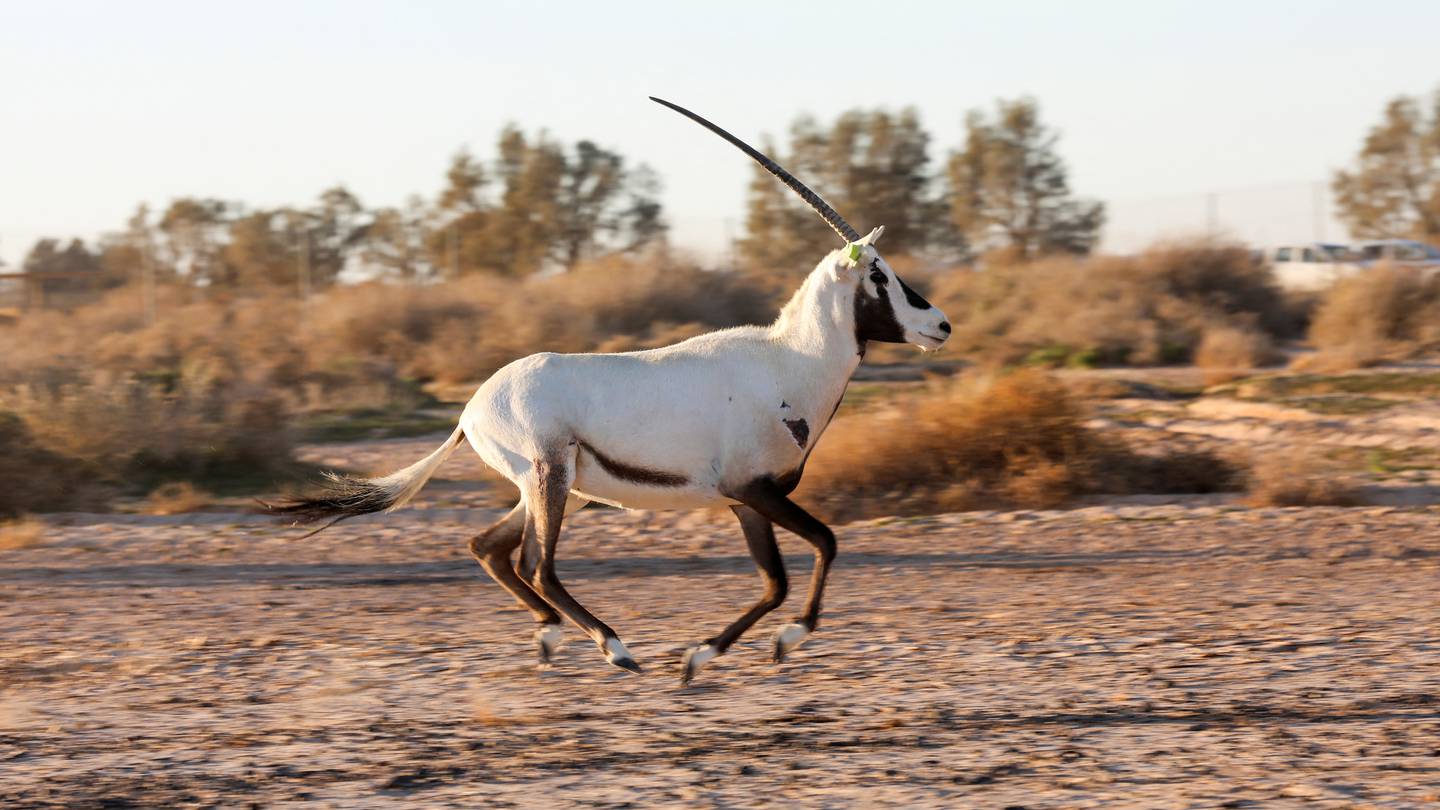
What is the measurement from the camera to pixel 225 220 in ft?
182

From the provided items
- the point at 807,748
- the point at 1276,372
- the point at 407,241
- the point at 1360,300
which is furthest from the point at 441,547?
the point at 407,241

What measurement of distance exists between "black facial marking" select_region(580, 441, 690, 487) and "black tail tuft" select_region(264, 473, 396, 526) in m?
1.24

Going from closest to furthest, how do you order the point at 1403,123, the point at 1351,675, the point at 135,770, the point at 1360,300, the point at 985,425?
the point at 135,770 → the point at 1351,675 → the point at 985,425 → the point at 1360,300 → the point at 1403,123

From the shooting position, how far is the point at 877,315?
7.84 meters

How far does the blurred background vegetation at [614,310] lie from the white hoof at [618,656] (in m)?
7.97

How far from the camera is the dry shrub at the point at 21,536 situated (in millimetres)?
13625

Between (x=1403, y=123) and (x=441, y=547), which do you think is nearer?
(x=441, y=547)

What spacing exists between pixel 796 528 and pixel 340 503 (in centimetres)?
237

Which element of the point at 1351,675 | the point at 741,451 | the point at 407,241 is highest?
the point at 407,241

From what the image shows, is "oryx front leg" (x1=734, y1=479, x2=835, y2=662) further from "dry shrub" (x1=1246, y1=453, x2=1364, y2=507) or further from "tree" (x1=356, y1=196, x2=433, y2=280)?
"tree" (x1=356, y1=196, x2=433, y2=280)

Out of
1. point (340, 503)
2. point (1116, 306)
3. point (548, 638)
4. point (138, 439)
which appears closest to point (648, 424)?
point (548, 638)

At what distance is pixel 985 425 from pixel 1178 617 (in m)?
6.64

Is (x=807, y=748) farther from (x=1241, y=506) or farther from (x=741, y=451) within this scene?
(x=1241, y=506)

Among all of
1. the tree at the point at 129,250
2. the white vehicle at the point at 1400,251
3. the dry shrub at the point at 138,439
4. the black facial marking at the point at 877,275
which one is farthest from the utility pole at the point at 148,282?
the black facial marking at the point at 877,275
